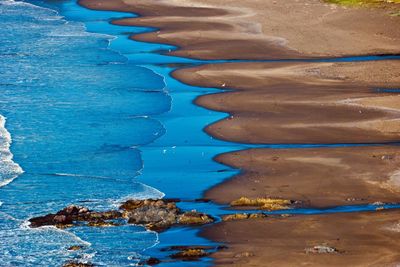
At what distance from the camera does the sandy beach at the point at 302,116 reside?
15547mm

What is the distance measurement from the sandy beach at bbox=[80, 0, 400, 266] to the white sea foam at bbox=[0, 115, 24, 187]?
403 centimetres

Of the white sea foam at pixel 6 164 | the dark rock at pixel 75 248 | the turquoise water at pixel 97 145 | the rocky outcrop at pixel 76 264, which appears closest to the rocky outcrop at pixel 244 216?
the turquoise water at pixel 97 145

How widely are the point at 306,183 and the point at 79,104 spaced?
9851 millimetres

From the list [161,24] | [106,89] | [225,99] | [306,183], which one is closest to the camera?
[306,183]

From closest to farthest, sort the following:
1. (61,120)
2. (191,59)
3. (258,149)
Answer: (258,149)
(61,120)
(191,59)

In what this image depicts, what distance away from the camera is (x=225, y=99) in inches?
1053

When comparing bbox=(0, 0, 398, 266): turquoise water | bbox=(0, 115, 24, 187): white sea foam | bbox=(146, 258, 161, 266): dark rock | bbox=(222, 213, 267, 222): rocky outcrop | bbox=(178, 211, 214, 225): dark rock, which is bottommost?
bbox=(0, 115, 24, 187): white sea foam

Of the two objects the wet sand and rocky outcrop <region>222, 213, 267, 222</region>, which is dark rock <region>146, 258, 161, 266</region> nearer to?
the wet sand

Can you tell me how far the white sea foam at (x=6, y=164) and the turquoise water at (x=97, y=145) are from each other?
0.02 m

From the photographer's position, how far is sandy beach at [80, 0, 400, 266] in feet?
51.0

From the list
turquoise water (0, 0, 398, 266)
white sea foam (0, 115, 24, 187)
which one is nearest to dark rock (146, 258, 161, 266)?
turquoise water (0, 0, 398, 266)

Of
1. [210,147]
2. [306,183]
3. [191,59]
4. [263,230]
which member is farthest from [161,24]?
[263,230]

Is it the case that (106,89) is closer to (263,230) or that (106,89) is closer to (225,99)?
(225,99)

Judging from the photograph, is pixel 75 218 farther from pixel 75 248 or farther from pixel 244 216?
pixel 244 216
